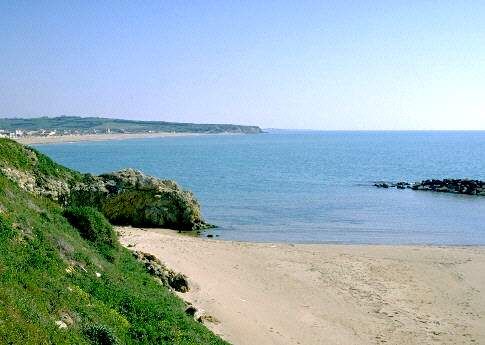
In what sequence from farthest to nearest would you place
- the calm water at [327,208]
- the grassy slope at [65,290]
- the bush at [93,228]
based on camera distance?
the calm water at [327,208] → the bush at [93,228] → the grassy slope at [65,290]

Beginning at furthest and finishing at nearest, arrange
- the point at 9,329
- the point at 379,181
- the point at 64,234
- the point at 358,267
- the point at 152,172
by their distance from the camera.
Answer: the point at 152,172 < the point at 379,181 < the point at 358,267 < the point at 64,234 < the point at 9,329

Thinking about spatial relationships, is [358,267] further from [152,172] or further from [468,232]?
[152,172]

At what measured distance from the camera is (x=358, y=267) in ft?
92.1

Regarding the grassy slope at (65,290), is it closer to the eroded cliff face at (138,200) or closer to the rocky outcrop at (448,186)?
the eroded cliff face at (138,200)

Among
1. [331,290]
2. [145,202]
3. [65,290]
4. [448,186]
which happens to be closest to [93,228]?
[65,290]

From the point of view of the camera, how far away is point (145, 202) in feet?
127

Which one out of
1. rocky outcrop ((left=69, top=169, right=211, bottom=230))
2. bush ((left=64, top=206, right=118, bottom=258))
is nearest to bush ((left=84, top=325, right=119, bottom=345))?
bush ((left=64, top=206, right=118, bottom=258))


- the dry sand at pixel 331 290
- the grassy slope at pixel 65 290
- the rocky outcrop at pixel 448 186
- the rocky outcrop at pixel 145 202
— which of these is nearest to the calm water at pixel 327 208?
the rocky outcrop at pixel 448 186

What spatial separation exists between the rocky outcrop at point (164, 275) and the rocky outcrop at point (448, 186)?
170ft

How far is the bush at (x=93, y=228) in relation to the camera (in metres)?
18.3

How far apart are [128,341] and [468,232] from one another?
34940mm

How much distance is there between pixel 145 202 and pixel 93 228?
803 inches

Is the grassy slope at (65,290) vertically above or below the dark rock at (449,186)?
above

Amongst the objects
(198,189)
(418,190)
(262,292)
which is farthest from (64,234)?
(418,190)
